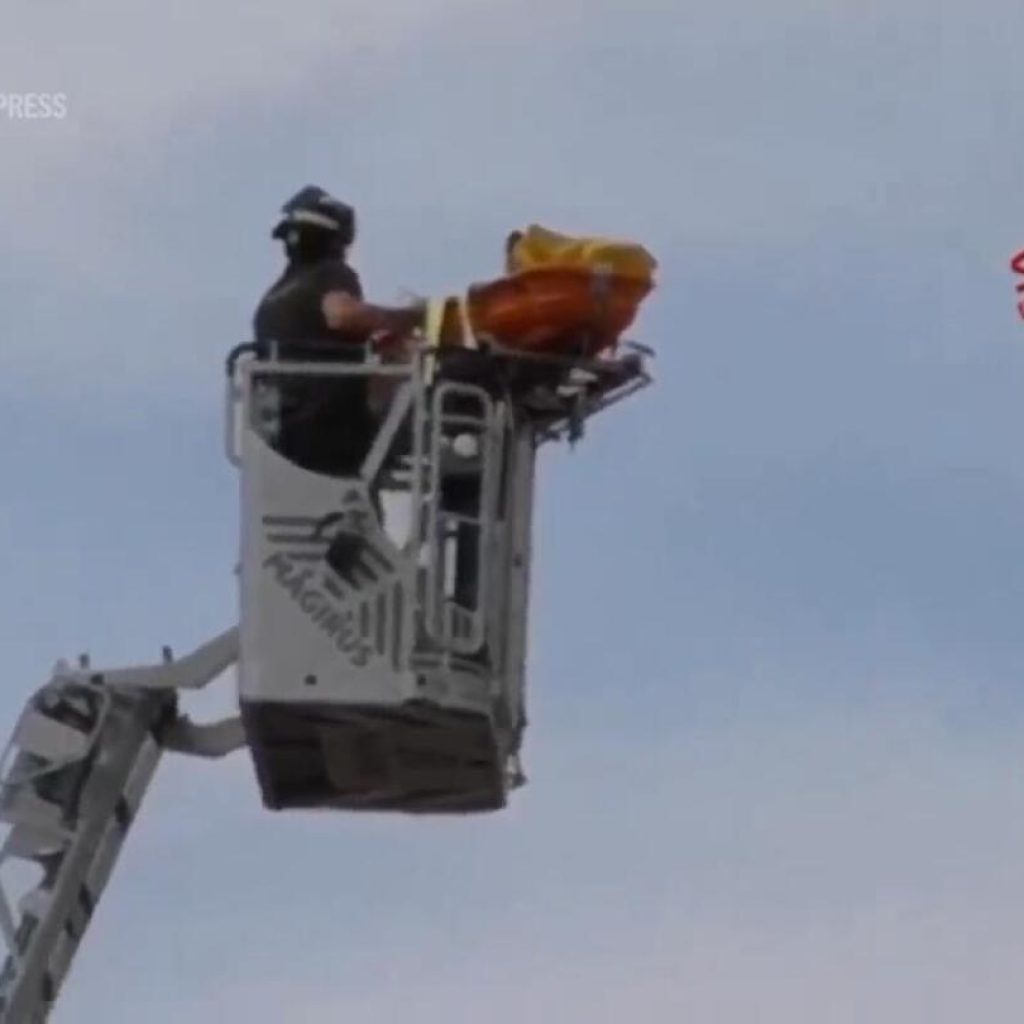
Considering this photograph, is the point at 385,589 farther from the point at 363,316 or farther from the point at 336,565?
the point at 363,316

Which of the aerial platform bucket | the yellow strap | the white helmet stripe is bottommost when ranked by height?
the aerial platform bucket

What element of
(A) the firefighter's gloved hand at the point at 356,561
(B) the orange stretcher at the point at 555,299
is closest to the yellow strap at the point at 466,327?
(B) the orange stretcher at the point at 555,299

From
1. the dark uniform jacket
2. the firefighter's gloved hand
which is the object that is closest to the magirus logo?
the firefighter's gloved hand

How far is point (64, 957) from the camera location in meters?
24.2

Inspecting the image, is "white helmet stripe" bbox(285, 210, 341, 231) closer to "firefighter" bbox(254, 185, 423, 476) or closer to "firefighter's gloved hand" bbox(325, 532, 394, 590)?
"firefighter" bbox(254, 185, 423, 476)

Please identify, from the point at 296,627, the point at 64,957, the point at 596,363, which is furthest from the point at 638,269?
the point at 64,957

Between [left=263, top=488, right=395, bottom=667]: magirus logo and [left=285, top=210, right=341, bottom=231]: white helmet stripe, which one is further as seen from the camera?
[left=285, top=210, right=341, bottom=231]: white helmet stripe

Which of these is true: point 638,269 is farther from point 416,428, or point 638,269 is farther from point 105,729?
point 105,729

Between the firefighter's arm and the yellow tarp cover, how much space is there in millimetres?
445

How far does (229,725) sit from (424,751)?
0.98m

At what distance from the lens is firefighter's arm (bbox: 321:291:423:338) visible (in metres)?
→ 23.7

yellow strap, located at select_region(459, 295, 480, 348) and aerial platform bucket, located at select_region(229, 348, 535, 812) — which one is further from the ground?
yellow strap, located at select_region(459, 295, 480, 348)

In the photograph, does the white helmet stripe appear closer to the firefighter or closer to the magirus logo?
the firefighter

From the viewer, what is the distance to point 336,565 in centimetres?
2331
